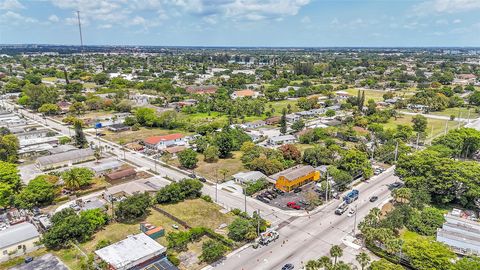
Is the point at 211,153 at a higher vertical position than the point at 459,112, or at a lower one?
lower

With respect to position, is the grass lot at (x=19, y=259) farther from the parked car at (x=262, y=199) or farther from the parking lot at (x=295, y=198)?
the parking lot at (x=295, y=198)

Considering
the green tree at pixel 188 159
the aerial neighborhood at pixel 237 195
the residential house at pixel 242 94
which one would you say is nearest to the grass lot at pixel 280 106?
the residential house at pixel 242 94

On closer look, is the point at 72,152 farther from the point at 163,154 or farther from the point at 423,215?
the point at 423,215

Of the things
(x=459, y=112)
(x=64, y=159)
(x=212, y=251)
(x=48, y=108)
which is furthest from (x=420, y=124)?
(x=48, y=108)

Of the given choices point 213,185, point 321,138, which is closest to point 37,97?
point 213,185

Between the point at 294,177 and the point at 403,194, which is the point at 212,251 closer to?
the point at 294,177
